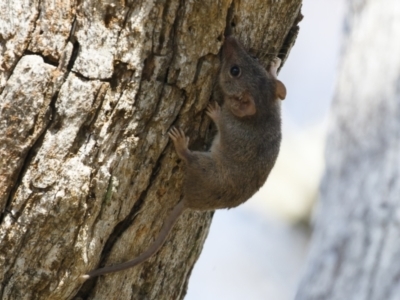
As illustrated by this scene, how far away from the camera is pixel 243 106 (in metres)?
4.70

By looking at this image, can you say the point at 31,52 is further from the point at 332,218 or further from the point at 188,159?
the point at 332,218

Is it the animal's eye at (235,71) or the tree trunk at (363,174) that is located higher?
the tree trunk at (363,174)

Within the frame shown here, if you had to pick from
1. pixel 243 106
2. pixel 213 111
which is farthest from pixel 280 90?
pixel 213 111

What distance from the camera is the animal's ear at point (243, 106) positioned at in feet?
14.8

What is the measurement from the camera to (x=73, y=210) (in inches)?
133

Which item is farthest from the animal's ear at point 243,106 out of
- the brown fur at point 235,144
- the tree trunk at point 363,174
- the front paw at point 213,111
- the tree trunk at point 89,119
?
the tree trunk at point 363,174

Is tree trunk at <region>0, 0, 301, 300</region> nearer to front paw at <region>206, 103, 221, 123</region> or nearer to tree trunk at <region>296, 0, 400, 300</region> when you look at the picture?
front paw at <region>206, 103, 221, 123</region>

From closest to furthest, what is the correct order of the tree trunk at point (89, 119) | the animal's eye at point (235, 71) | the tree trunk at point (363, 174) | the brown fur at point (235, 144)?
the tree trunk at point (89, 119) < the brown fur at point (235, 144) < the animal's eye at point (235, 71) < the tree trunk at point (363, 174)

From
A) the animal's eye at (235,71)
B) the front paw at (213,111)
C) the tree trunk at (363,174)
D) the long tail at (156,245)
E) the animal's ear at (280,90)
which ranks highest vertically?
the tree trunk at (363,174)

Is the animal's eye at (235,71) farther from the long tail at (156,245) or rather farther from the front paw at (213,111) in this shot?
the long tail at (156,245)

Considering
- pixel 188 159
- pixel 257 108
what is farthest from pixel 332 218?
pixel 188 159

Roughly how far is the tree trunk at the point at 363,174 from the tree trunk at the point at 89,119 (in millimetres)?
3465

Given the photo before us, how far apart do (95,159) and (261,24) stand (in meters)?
1.04

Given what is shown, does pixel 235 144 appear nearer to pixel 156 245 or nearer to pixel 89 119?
pixel 156 245
